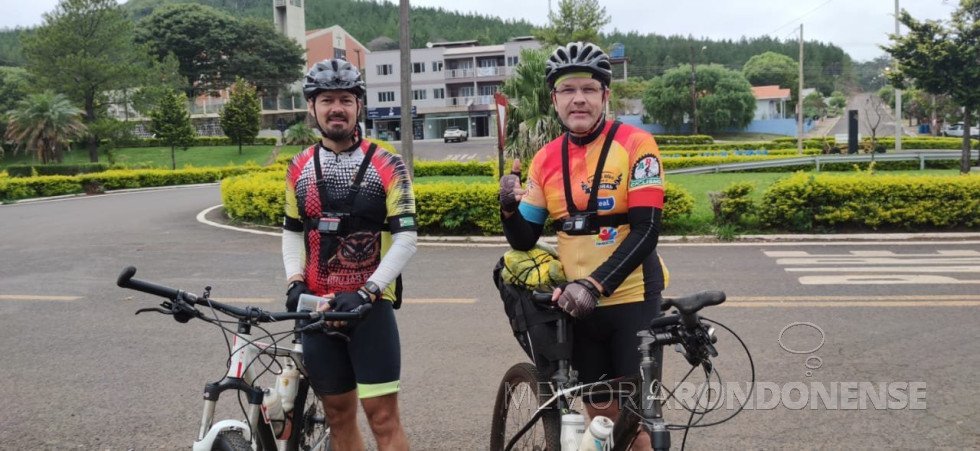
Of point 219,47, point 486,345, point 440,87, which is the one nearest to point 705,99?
point 440,87

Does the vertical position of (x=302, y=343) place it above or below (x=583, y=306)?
below

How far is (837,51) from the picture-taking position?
16888 centimetres

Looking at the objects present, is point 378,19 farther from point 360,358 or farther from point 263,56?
point 360,358

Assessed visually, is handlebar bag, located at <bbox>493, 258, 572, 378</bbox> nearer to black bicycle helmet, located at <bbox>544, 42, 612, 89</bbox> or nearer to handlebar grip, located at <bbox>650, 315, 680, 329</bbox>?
Answer: handlebar grip, located at <bbox>650, 315, 680, 329</bbox>

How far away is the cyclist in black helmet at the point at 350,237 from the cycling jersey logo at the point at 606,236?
82 centimetres

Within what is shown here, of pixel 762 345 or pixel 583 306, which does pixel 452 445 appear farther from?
pixel 762 345

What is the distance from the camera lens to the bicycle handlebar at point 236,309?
2.71 m

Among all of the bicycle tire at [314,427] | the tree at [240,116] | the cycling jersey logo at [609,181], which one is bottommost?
the bicycle tire at [314,427]

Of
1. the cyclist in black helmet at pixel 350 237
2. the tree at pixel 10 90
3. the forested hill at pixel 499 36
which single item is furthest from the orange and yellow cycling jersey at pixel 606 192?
the forested hill at pixel 499 36

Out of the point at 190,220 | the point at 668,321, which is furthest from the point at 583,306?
the point at 190,220

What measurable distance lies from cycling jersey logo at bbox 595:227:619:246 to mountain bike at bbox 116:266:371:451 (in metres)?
0.97

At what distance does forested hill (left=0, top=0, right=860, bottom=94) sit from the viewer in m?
141

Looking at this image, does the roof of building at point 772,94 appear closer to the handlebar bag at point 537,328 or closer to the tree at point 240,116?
the tree at point 240,116

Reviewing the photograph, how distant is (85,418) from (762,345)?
5.26m
